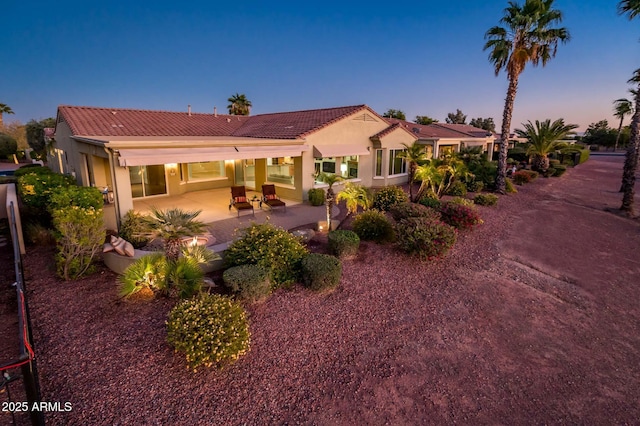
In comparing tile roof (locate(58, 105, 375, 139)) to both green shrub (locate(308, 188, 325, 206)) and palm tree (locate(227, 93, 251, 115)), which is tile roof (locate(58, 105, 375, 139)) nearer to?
green shrub (locate(308, 188, 325, 206))

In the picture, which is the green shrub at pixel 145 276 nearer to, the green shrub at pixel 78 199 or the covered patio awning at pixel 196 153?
the green shrub at pixel 78 199

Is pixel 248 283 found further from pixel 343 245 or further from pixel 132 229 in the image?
pixel 132 229

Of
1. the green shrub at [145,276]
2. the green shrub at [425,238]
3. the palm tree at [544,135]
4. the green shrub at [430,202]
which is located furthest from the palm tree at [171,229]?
the palm tree at [544,135]

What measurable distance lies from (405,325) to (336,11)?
112 feet

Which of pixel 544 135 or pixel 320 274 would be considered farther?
pixel 544 135

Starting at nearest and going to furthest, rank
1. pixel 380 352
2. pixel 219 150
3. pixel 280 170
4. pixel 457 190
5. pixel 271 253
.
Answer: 1. pixel 380 352
2. pixel 271 253
3. pixel 219 150
4. pixel 280 170
5. pixel 457 190

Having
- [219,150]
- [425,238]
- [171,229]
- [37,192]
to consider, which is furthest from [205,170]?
[425,238]

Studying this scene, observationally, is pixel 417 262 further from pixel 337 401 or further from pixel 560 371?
pixel 337 401

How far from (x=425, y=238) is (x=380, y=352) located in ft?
15.4

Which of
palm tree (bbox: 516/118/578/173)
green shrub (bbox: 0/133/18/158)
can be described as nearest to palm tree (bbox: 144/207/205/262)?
palm tree (bbox: 516/118/578/173)

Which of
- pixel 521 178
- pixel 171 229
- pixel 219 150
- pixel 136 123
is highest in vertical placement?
pixel 136 123

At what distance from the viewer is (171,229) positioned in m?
7.48

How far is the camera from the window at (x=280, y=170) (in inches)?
738

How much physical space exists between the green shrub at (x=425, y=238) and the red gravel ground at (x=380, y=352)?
415mm
